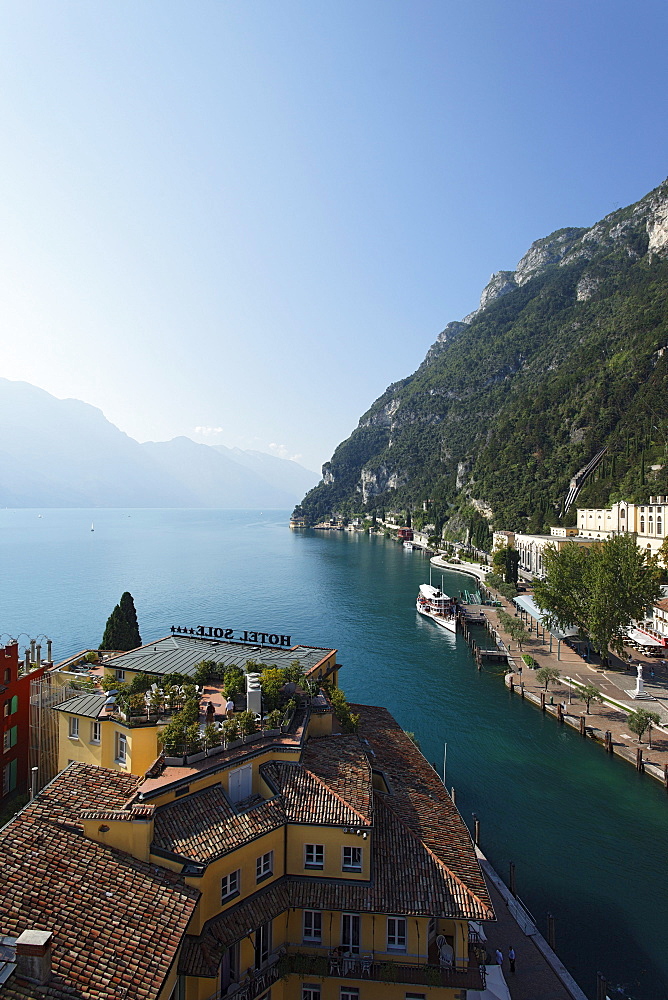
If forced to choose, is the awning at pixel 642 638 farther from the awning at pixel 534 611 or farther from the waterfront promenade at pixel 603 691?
the awning at pixel 534 611

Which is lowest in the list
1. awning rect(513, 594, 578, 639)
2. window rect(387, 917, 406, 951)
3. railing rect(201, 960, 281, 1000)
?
awning rect(513, 594, 578, 639)

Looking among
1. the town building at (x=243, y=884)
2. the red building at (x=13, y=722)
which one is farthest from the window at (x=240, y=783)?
the red building at (x=13, y=722)

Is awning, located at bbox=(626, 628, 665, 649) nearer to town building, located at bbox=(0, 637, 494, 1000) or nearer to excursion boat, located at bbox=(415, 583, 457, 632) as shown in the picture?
excursion boat, located at bbox=(415, 583, 457, 632)

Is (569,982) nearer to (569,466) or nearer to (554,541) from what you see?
(554,541)

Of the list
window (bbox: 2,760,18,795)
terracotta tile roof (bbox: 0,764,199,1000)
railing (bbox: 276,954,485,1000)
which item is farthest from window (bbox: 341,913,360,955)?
window (bbox: 2,760,18,795)

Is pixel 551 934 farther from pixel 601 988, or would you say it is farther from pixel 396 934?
pixel 396 934

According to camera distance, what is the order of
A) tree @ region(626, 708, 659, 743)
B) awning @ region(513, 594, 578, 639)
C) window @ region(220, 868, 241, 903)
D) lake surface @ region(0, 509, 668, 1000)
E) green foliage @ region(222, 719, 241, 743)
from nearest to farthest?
window @ region(220, 868, 241, 903) < green foliage @ region(222, 719, 241, 743) < lake surface @ region(0, 509, 668, 1000) < tree @ region(626, 708, 659, 743) < awning @ region(513, 594, 578, 639)
